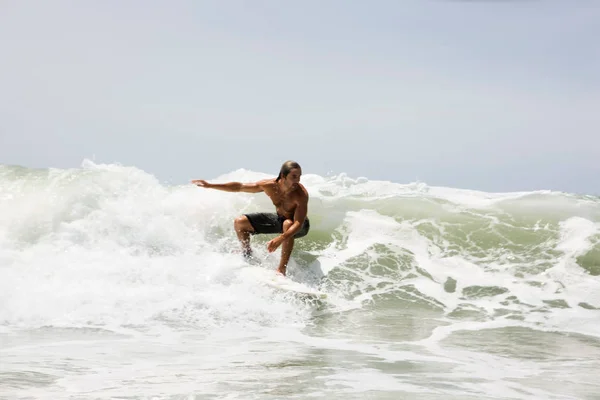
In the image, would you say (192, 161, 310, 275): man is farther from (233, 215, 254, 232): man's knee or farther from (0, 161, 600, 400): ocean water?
(0, 161, 600, 400): ocean water

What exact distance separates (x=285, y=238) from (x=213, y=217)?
7.78ft

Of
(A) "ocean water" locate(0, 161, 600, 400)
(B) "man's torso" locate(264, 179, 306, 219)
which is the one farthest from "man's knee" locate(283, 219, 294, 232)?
(A) "ocean water" locate(0, 161, 600, 400)

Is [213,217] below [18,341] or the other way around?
the other way around

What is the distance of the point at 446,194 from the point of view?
46.4ft

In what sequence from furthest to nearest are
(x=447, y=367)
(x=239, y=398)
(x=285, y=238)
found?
(x=285, y=238) < (x=447, y=367) < (x=239, y=398)

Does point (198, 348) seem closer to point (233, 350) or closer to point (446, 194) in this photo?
point (233, 350)

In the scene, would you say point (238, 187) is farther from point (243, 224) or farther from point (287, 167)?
point (287, 167)

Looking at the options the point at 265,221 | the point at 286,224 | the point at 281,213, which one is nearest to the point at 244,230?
the point at 265,221

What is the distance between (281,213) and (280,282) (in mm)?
1217

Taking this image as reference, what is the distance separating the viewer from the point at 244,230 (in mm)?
9820

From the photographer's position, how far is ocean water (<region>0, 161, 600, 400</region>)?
5.08 meters

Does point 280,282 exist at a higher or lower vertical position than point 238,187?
lower

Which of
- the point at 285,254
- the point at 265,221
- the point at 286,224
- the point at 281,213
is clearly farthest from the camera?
the point at 265,221

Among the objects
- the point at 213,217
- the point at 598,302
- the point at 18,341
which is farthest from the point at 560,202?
the point at 18,341
